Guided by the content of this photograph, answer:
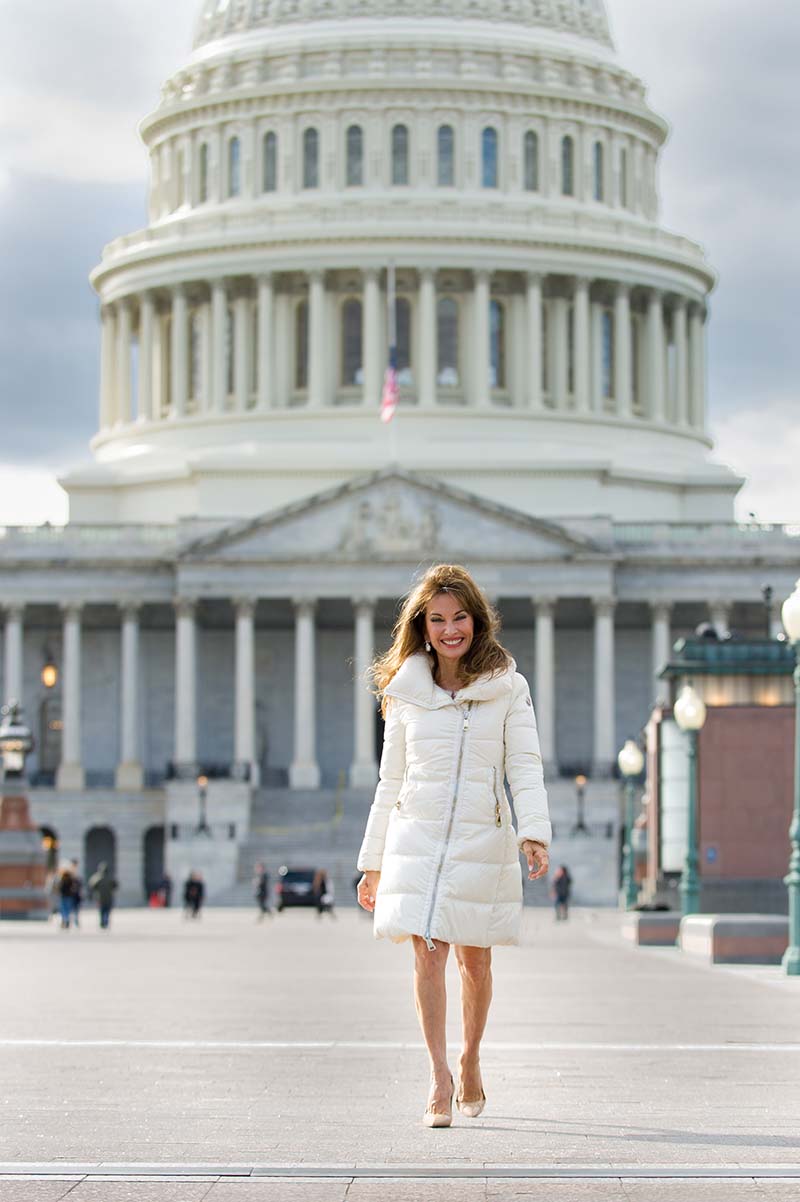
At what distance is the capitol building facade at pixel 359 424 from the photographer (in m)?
106

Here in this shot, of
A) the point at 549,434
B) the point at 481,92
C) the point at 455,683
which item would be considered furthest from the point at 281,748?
the point at 455,683

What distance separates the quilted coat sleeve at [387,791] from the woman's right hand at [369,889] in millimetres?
78

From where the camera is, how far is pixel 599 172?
12688 cm

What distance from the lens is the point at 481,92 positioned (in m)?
124

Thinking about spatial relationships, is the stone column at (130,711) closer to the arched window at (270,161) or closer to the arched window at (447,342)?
the arched window at (447,342)

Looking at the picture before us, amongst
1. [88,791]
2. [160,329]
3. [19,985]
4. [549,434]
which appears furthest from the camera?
[160,329]

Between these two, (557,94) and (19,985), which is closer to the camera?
(19,985)

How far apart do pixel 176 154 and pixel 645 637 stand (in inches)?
1381

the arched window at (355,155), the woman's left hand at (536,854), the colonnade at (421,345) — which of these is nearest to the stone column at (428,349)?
the colonnade at (421,345)

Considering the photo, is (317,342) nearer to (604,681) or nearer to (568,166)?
(568,166)

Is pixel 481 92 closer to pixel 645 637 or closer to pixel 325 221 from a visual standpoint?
pixel 325 221

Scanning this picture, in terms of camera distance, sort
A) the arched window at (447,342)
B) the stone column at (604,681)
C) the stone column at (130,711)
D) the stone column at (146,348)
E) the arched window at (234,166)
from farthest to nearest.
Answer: the arched window at (234,166)
the stone column at (146,348)
the arched window at (447,342)
the stone column at (130,711)
the stone column at (604,681)

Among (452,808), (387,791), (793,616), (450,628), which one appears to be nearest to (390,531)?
(793,616)

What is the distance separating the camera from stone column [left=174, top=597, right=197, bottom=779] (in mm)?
104688
